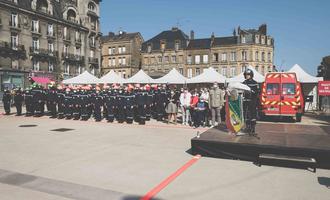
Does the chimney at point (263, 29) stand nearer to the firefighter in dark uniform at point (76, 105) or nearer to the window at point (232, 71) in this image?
the window at point (232, 71)

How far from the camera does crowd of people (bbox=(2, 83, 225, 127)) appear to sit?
15.0 metres

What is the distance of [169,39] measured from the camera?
68.2 m

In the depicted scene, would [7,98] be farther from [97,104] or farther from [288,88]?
[288,88]

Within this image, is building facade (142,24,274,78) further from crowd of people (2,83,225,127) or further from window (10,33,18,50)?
crowd of people (2,83,225,127)

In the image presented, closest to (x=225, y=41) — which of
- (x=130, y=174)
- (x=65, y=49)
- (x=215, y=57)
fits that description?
(x=215, y=57)

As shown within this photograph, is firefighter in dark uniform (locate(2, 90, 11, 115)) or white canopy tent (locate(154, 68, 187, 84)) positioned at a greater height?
white canopy tent (locate(154, 68, 187, 84))

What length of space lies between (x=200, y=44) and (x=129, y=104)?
2047 inches

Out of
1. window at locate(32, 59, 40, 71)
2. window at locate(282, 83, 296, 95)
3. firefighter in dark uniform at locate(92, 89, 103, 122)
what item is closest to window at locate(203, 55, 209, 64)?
window at locate(32, 59, 40, 71)

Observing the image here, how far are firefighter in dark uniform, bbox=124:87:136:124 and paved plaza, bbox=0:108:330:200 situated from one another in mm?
5145

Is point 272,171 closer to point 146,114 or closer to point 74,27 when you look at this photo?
point 146,114

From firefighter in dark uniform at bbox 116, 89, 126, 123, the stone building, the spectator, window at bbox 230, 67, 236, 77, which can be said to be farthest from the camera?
the stone building

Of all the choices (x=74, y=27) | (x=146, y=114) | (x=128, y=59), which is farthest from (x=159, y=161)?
(x=128, y=59)

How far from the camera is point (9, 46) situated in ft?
130

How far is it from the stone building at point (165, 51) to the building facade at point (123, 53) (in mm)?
2125
